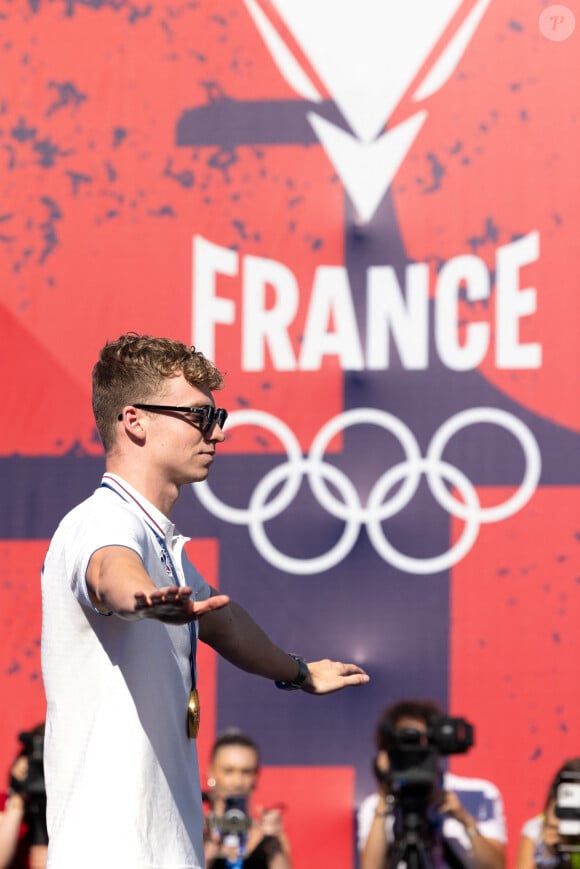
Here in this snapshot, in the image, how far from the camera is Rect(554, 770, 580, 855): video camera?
3.94 metres

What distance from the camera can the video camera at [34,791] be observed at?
4188 millimetres

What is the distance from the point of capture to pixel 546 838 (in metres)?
4.25

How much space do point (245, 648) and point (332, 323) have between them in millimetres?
2675

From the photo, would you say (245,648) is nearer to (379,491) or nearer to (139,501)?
(139,501)

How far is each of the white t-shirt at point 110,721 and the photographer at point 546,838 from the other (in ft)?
8.10

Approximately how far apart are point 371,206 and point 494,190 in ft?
1.44

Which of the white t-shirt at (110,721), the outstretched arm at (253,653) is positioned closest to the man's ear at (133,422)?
the white t-shirt at (110,721)

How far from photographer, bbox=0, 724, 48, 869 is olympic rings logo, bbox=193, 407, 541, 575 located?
1040mm

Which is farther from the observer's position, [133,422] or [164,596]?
[133,422]

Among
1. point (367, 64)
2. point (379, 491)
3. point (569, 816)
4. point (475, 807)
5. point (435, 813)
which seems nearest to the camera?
point (569, 816)

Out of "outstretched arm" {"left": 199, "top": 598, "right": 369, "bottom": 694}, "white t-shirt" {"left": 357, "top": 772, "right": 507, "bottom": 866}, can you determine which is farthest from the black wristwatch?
"white t-shirt" {"left": 357, "top": 772, "right": 507, "bottom": 866}

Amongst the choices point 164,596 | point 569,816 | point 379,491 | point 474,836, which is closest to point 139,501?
point 164,596

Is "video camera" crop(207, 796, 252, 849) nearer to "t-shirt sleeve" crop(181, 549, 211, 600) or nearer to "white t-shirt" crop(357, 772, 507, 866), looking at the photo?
"white t-shirt" crop(357, 772, 507, 866)

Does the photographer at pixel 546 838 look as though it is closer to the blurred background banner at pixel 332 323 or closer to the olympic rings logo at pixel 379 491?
the blurred background banner at pixel 332 323
